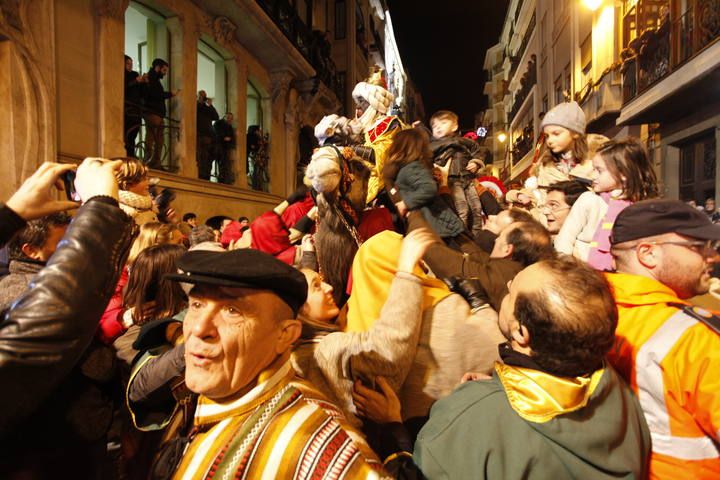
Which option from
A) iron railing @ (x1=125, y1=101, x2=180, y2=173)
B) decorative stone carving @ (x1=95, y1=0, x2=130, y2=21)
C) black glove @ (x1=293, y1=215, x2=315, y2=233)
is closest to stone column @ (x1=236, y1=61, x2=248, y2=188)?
iron railing @ (x1=125, y1=101, x2=180, y2=173)

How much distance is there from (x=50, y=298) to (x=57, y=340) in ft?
0.34

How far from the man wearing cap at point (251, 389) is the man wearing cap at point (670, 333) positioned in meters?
0.99

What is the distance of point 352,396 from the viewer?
5.36ft

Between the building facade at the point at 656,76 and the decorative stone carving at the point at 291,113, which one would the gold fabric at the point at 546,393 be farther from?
the decorative stone carving at the point at 291,113

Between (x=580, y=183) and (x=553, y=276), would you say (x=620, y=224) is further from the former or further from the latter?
(x=580, y=183)

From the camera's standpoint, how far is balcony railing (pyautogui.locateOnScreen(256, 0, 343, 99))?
14573mm

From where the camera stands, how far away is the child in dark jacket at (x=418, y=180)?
9.03 feet

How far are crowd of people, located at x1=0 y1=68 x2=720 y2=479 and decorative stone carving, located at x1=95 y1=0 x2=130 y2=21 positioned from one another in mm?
8186

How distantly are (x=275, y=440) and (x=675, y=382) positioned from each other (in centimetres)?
127

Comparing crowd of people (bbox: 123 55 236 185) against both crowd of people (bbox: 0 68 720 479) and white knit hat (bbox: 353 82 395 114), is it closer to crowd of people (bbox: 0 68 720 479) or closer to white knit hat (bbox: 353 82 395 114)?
white knit hat (bbox: 353 82 395 114)

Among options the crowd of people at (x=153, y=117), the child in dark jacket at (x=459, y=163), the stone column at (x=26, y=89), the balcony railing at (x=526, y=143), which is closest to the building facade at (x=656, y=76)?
the balcony railing at (x=526, y=143)

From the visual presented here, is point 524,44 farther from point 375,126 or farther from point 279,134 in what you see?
point 375,126

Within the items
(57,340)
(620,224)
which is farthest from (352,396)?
(620,224)

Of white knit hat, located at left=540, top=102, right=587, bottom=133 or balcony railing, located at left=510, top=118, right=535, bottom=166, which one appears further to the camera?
balcony railing, located at left=510, top=118, right=535, bottom=166
